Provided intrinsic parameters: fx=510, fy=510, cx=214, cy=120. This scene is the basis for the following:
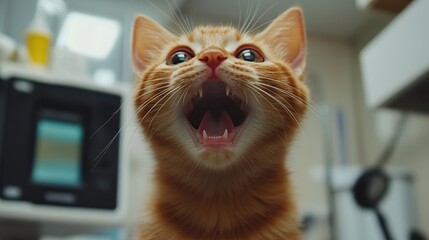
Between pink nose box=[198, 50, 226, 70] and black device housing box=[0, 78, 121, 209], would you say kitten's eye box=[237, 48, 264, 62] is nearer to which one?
pink nose box=[198, 50, 226, 70]

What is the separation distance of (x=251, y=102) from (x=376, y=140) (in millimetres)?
311

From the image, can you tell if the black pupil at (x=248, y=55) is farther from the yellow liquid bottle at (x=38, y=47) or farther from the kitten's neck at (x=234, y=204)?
the yellow liquid bottle at (x=38, y=47)

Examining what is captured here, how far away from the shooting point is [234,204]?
303 mm

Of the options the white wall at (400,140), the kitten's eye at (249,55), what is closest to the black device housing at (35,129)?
the white wall at (400,140)

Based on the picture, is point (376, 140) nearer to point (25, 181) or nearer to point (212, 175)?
point (212, 175)

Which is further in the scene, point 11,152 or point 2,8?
point 11,152

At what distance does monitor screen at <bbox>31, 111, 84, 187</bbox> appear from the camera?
81 cm

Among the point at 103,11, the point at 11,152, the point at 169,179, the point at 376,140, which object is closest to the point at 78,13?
the point at 103,11

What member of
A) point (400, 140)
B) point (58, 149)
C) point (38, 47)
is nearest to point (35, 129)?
point (58, 149)

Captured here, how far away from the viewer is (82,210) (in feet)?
3.12

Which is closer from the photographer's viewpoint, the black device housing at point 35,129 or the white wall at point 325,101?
the white wall at point 325,101

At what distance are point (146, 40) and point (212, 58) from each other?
0.16ft

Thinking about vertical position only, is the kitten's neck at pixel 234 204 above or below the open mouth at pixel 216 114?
below

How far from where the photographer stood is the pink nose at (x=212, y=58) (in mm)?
275
